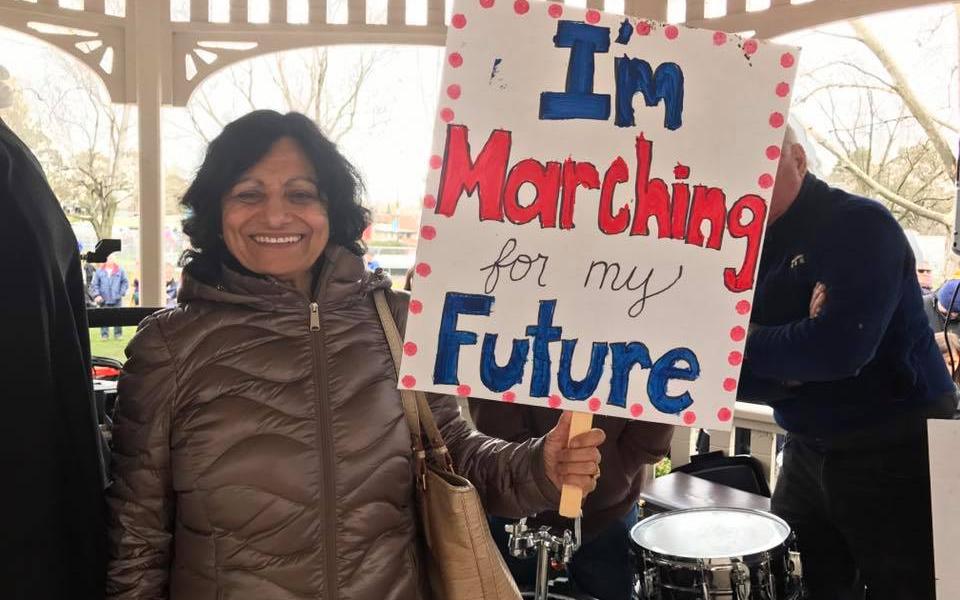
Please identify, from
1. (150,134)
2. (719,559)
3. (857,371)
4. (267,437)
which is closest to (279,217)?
(267,437)

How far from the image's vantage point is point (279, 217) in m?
1.25

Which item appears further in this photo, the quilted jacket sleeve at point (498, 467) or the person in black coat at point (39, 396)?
the quilted jacket sleeve at point (498, 467)

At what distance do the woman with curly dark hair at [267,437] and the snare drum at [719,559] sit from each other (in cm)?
69

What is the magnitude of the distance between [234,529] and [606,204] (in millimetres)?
667

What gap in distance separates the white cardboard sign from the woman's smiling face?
24 cm

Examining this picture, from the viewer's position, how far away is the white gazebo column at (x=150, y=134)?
3.68 meters

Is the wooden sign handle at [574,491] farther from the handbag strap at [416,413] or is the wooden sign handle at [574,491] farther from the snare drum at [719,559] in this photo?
the snare drum at [719,559]

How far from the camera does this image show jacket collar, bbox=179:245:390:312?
120 centimetres

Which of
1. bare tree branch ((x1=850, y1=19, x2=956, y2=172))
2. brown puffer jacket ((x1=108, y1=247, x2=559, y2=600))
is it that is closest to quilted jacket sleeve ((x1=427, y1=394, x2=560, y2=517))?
brown puffer jacket ((x1=108, y1=247, x2=559, y2=600))

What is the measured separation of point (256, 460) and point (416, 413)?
0.24 meters

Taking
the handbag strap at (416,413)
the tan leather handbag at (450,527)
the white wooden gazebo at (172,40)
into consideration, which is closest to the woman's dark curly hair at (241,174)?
the handbag strap at (416,413)

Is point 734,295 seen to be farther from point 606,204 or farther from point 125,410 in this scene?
point 125,410

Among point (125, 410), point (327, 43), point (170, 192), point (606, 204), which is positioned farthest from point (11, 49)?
point (606, 204)

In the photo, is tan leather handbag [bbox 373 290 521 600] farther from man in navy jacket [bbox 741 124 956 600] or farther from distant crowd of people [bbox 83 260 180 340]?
distant crowd of people [bbox 83 260 180 340]
